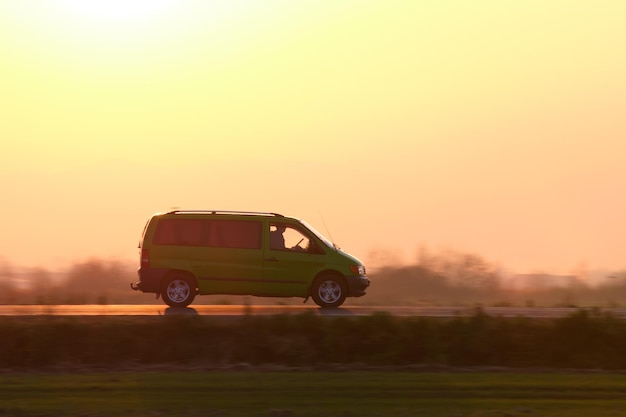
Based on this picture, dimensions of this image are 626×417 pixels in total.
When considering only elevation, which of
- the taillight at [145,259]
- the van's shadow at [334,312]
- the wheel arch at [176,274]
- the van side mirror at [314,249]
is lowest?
the van's shadow at [334,312]

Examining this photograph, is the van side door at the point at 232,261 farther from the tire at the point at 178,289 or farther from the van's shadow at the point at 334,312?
the van's shadow at the point at 334,312

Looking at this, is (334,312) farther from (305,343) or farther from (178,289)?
(178,289)

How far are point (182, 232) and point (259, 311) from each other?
8.18ft

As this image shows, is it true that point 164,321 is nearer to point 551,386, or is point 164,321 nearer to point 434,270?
point 551,386

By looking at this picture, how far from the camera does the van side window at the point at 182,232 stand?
25641 mm

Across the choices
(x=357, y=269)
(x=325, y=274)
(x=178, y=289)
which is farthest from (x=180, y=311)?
(x=357, y=269)

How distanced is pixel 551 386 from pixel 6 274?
1063 inches

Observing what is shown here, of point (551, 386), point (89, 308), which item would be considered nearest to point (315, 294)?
point (89, 308)

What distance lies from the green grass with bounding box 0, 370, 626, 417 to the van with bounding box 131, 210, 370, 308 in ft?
16.8

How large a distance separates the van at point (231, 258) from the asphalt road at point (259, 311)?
495 millimetres

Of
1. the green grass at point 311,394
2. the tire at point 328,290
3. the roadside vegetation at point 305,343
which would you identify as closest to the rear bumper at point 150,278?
the roadside vegetation at point 305,343

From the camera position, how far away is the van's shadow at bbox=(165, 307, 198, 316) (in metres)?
23.6

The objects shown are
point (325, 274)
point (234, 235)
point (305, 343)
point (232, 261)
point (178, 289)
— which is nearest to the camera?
point (305, 343)

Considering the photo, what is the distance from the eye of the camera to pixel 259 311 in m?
25.2
